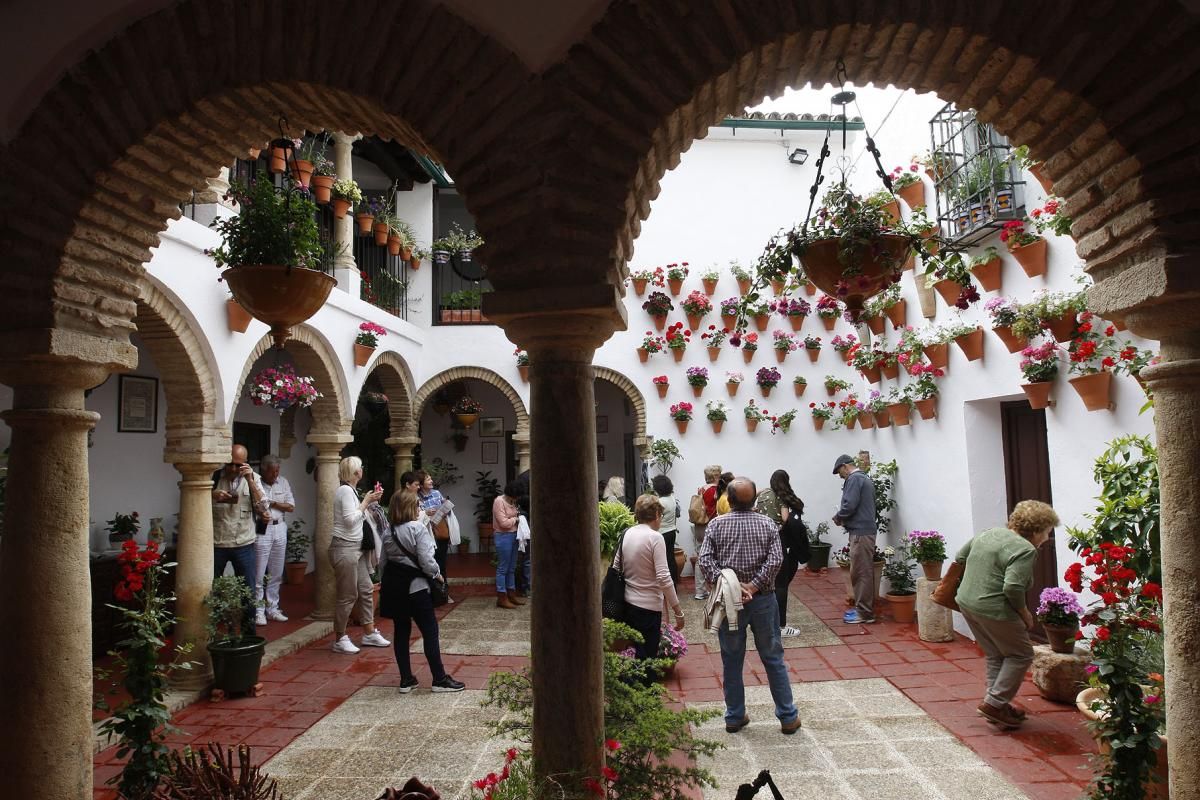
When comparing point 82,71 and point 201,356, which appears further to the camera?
point 201,356

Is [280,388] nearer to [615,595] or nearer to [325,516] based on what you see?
[325,516]

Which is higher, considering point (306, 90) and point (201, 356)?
point (306, 90)

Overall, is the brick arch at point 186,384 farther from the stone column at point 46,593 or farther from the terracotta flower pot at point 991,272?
the terracotta flower pot at point 991,272

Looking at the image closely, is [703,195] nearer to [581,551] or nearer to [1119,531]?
[1119,531]

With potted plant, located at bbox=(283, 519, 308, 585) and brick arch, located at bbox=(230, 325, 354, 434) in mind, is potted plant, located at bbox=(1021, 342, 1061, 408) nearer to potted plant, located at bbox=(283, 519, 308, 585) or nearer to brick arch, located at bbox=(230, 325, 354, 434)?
brick arch, located at bbox=(230, 325, 354, 434)

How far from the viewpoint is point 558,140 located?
2.69 meters

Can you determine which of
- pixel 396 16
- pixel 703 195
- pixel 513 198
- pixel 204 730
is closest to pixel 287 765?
pixel 204 730

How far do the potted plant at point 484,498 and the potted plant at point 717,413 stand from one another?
410cm

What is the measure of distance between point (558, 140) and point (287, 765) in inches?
154

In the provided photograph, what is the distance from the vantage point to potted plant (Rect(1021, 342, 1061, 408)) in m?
5.69

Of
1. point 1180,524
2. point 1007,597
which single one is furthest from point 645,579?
point 1180,524

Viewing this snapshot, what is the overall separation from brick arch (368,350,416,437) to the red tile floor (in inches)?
151

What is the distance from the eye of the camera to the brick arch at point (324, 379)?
8250mm

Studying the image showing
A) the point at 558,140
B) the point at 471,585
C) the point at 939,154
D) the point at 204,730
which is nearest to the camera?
the point at 558,140
